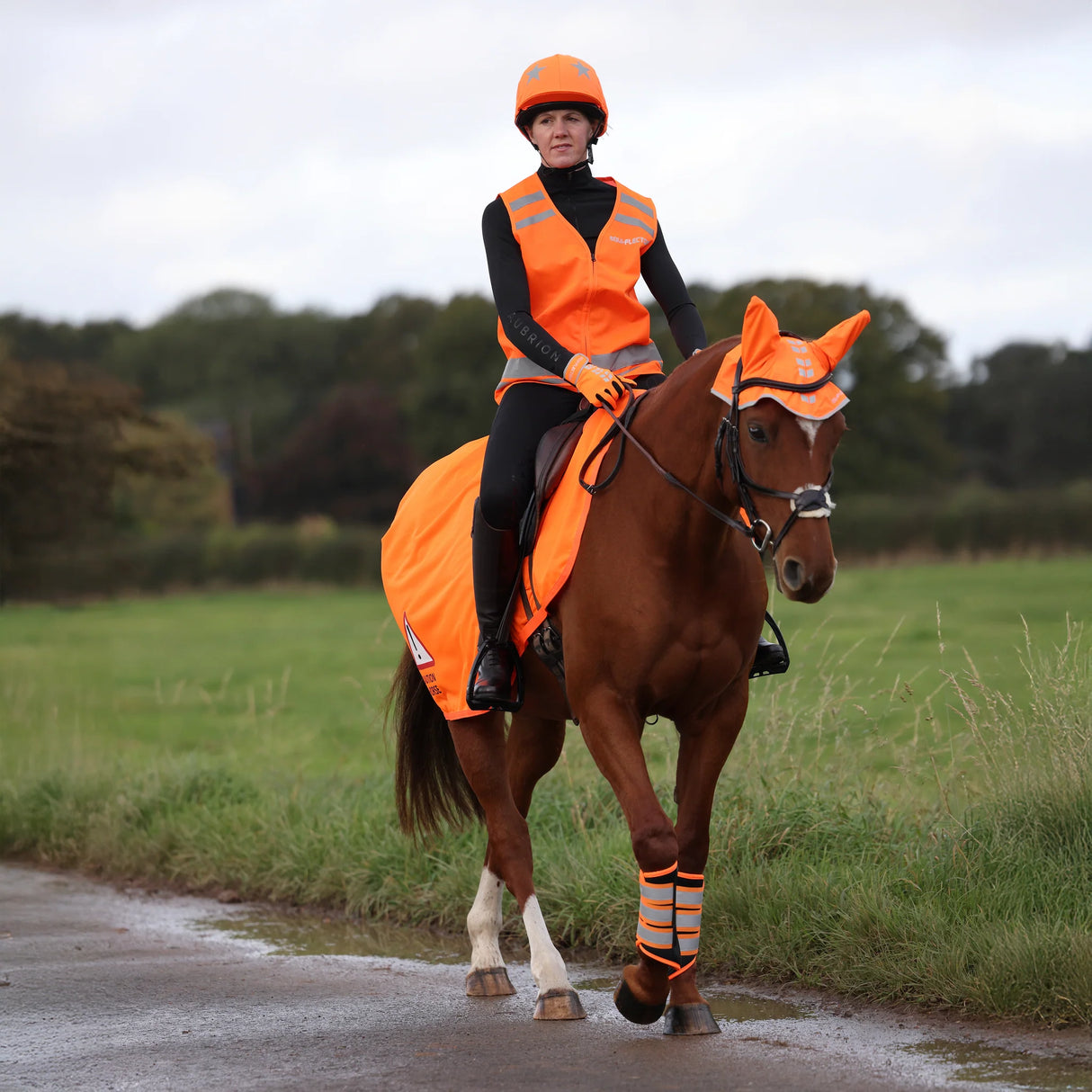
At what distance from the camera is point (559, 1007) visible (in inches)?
200

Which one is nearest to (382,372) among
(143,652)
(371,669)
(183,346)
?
(183,346)

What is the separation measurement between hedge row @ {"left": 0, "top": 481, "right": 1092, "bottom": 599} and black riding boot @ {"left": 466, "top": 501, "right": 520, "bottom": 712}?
31.3 ft

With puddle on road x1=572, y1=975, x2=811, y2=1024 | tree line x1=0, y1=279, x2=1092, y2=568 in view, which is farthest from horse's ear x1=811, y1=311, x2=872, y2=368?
tree line x1=0, y1=279, x2=1092, y2=568

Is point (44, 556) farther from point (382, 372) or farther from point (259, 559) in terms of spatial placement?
point (382, 372)

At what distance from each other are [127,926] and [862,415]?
121ft

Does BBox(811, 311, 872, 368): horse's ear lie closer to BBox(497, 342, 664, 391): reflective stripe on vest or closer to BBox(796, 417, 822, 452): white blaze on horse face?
BBox(796, 417, 822, 452): white blaze on horse face

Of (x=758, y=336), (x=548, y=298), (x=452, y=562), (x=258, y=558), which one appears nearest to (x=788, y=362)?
(x=758, y=336)

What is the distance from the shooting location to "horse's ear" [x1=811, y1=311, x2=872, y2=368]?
441 cm

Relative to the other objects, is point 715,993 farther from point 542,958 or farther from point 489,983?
point 489,983

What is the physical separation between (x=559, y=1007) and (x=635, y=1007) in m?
0.40

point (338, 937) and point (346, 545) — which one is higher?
point (338, 937)

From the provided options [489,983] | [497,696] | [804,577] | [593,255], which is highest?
[593,255]

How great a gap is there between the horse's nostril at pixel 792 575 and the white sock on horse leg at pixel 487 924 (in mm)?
2449

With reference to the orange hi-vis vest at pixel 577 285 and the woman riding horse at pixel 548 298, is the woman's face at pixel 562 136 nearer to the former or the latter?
the woman riding horse at pixel 548 298
